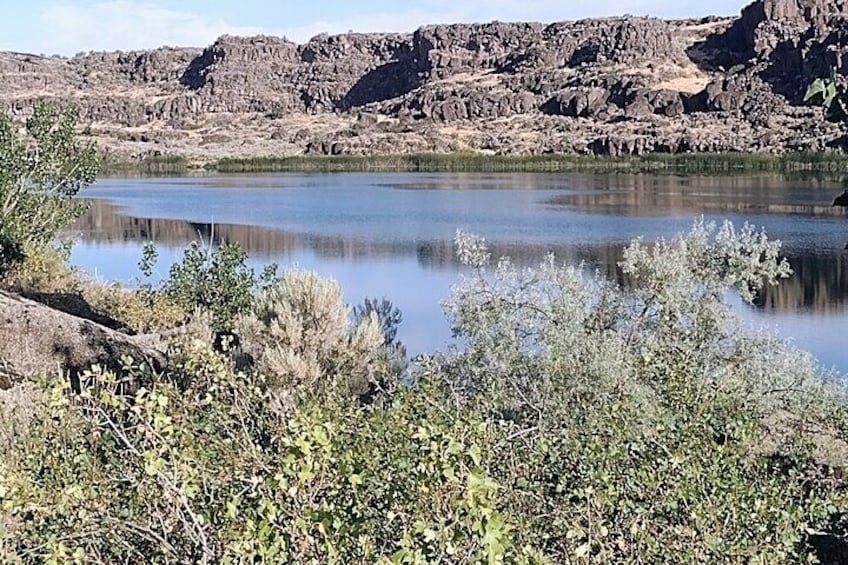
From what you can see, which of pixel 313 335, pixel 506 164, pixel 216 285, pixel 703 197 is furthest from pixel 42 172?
pixel 506 164

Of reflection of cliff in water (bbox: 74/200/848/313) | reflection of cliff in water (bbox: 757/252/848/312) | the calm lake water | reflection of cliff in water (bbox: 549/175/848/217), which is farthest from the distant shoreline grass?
reflection of cliff in water (bbox: 74/200/848/313)

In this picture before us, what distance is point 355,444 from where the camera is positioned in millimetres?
3543

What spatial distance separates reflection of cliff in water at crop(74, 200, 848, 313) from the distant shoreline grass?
40.3 meters

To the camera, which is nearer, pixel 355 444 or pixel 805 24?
pixel 355 444

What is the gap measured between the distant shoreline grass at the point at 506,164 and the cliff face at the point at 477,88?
156 inches

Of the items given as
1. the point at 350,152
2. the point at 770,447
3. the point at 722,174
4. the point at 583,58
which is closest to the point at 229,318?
the point at 770,447

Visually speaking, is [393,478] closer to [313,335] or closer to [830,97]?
[830,97]

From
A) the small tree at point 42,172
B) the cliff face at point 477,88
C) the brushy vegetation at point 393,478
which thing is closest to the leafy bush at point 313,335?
the brushy vegetation at point 393,478

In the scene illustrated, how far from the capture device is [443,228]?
1228 inches

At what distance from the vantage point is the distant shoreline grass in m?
66.4

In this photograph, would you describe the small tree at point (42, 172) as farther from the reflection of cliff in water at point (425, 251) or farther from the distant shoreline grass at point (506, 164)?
the distant shoreline grass at point (506, 164)

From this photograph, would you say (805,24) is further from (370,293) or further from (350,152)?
(370,293)

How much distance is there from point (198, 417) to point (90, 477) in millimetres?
450

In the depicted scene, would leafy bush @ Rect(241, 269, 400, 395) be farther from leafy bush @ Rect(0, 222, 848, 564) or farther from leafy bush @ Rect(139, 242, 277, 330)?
leafy bush @ Rect(0, 222, 848, 564)
